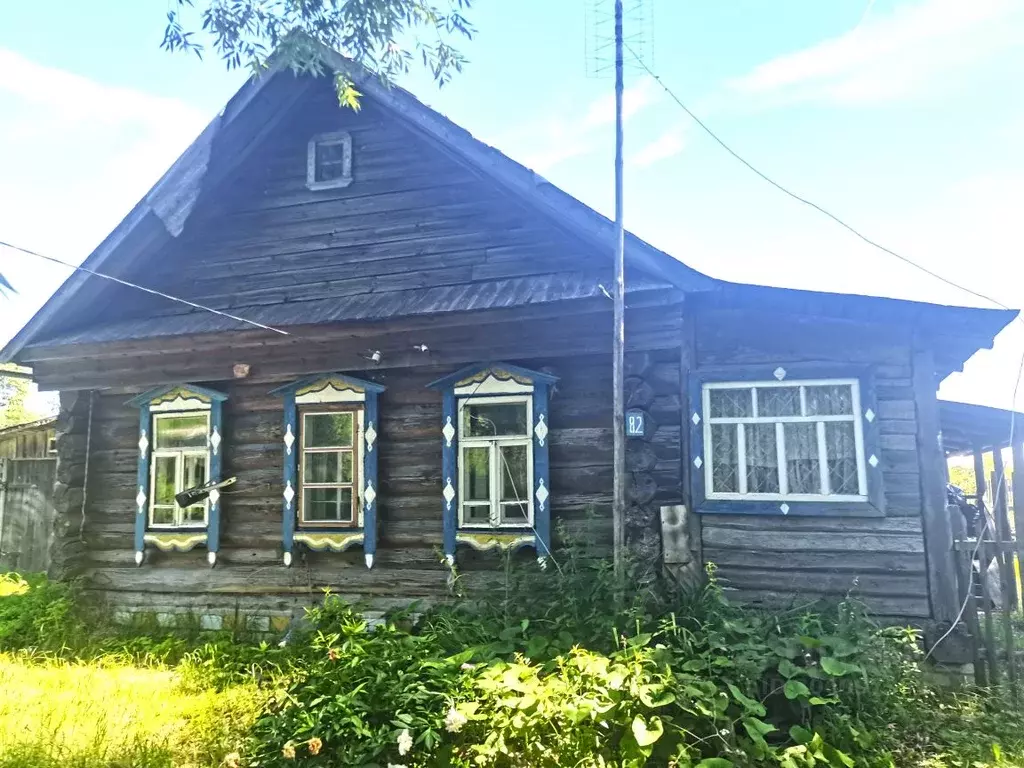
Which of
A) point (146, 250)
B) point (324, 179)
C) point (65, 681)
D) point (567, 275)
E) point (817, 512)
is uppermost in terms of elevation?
point (324, 179)

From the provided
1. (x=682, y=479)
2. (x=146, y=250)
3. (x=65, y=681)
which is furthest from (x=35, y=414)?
(x=682, y=479)

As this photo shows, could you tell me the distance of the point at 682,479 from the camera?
684cm

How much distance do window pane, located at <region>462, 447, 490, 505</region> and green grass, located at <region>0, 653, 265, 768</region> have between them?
9.09 ft

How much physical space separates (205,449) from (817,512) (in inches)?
275

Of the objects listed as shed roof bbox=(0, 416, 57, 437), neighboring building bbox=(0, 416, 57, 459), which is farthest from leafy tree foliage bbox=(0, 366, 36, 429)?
shed roof bbox=(0, 416, 57, 437)

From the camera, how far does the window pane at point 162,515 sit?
28.5 feet

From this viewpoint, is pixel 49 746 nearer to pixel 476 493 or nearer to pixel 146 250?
pixel 476 493

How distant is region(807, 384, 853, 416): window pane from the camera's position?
665 centimetres

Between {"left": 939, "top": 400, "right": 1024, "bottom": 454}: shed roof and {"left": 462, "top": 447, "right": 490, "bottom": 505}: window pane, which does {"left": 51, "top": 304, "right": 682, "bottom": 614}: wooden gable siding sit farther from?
{"left": 939, "top": 400, "right": 1024, "bottom": 454}: shed roof

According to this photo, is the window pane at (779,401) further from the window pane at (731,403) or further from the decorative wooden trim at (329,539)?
the decorative wooden trim at (329,539)

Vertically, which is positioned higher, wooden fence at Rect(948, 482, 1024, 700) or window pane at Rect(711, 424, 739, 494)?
window pane at Rect(711, 424, 739, 494)

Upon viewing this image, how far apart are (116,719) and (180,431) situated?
4.22 metres

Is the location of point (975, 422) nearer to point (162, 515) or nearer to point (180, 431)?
point (180, 431)

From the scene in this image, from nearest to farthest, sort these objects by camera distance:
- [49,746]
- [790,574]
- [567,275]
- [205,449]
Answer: [49,746] < [790,574] < [567,275] < [205,449]
